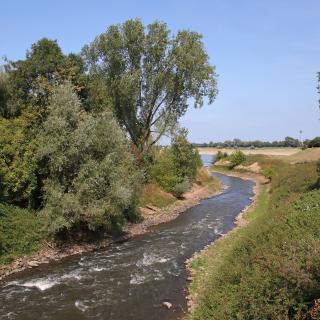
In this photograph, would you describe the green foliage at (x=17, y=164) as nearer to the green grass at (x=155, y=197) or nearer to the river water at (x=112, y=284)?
the river water at (x=112, y=284)

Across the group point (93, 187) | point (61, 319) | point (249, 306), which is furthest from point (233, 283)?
point (93, 187)

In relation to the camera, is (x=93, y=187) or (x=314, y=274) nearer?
(x=314, y=274)

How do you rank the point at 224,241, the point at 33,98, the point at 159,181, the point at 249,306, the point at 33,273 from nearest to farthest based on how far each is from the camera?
1. the point at 249,306
2. the point at 33,273
3. the point at 224,241
4. the point at 33,98
5. the point at 159,181

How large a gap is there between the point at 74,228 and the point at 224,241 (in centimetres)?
1064

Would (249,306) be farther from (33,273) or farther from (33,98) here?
(33,98)

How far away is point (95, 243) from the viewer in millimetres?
29469

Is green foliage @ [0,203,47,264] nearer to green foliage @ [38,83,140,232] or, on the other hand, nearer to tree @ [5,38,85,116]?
green foliage @ [38,83,140,232]

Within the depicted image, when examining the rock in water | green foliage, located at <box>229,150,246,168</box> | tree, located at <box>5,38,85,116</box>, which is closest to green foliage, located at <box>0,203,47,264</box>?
tree, located at <box>5,38,85,116</box>

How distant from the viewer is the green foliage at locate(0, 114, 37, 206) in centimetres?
2658

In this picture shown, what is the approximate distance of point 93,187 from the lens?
2825 centimetres

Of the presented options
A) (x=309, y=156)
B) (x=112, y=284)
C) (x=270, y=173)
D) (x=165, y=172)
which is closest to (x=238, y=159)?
(x=270, y=173)

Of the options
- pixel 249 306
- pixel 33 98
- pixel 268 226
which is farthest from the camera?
pixel 33 98

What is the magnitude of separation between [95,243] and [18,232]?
5.71m

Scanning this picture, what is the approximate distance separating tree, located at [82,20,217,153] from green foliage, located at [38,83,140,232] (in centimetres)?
1445
